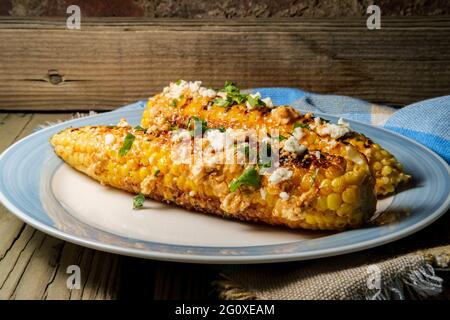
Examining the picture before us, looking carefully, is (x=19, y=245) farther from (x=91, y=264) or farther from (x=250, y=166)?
(x=250, y=166)

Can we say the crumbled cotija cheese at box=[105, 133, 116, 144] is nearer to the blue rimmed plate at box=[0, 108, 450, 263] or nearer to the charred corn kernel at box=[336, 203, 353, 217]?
the blue rimmed plate at box=[0, 108, 450, 263]

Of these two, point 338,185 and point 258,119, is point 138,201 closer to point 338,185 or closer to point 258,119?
point 258,119

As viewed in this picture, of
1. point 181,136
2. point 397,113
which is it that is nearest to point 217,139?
point 181,136

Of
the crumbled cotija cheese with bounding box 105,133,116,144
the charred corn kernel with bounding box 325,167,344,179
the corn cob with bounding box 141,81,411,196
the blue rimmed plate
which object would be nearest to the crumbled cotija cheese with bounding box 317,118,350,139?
the corn cob with bounding box 141,81,411,196

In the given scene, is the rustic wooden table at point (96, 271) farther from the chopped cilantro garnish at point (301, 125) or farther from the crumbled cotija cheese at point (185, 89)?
the crumbled cotija cheese at point (185, 89)

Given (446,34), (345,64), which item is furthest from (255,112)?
(446,34)

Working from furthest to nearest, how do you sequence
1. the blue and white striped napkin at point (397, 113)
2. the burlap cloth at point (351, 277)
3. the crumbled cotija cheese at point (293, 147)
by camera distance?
the blue and white striped napkin at point (397, 113), the crumbled cotija cheese at point (293, 147), the burlap cloth at point (351, 277)

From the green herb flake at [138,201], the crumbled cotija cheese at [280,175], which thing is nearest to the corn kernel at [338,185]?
the crumbled cotija cheese at [280,175]
